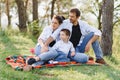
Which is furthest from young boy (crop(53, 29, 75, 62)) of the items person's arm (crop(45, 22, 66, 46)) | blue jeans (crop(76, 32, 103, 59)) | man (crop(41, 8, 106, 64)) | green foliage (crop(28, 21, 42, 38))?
green foliage (crop(28, 21, 42, 38))

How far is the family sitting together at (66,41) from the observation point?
304 inches

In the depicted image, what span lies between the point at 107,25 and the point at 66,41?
3.53 meters

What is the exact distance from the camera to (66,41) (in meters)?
7.94

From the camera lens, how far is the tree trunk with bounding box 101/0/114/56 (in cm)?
1093

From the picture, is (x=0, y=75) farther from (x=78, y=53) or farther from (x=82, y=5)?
(x=82, y=5)

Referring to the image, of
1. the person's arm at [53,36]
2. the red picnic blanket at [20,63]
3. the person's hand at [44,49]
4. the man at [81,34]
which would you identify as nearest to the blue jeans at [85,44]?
the man at [81,34]

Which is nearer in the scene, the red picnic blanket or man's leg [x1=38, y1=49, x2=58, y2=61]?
the red picnic blanket

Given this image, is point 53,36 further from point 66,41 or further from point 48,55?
point 48,55

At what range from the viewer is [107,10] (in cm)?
1095

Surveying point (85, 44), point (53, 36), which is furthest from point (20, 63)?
point (85, 44)

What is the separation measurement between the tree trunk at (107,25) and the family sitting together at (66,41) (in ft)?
8.84

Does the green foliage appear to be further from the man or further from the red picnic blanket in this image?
the red picnic blanket

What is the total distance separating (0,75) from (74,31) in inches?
111

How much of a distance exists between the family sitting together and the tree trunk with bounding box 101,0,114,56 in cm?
269
